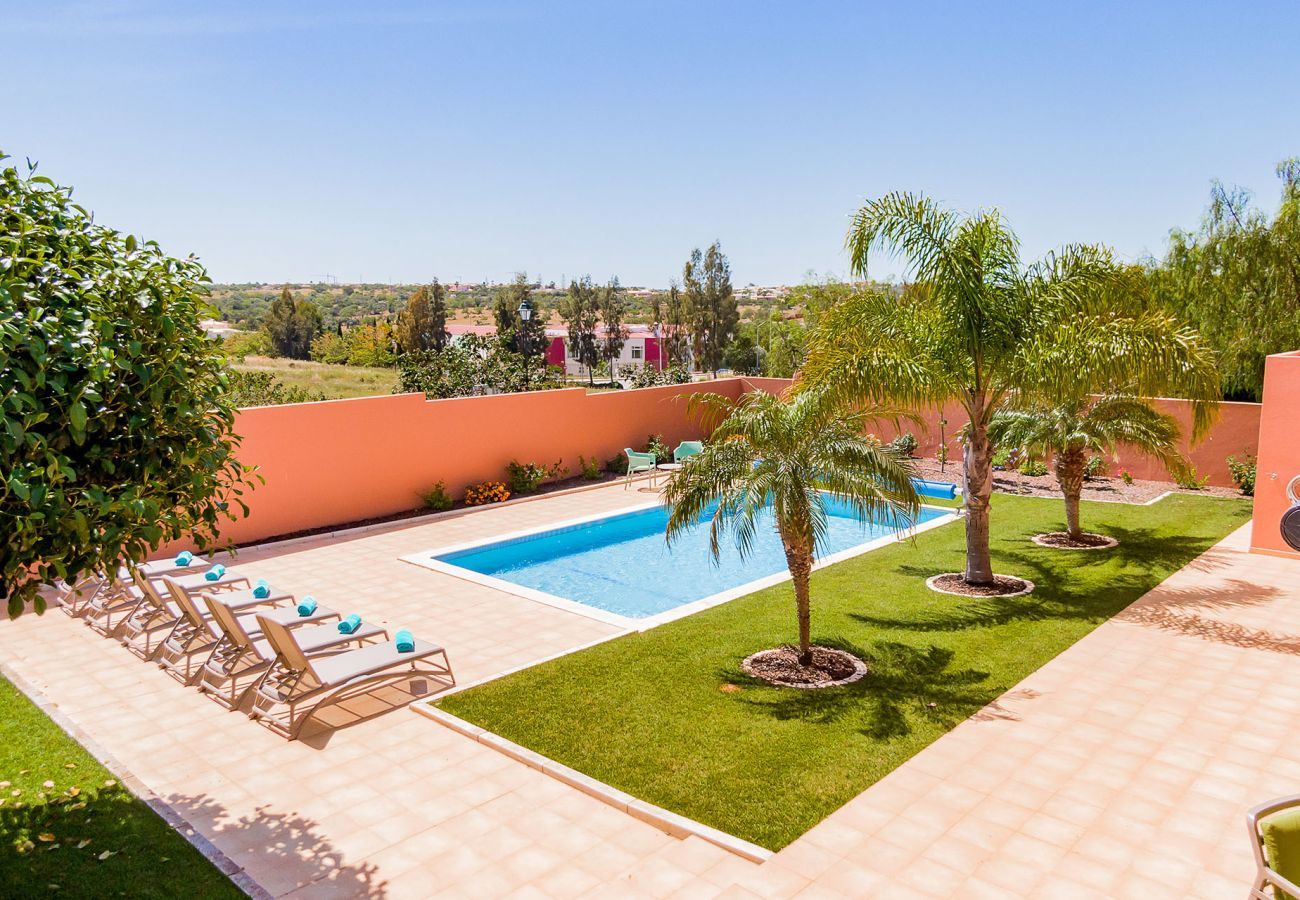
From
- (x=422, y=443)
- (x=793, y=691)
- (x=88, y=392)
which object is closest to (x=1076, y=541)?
(x=793, y=691)

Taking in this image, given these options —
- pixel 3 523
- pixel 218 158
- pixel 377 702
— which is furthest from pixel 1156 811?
pixel 218 158

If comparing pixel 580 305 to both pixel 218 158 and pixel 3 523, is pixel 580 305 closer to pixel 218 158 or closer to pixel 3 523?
pixel 218 158

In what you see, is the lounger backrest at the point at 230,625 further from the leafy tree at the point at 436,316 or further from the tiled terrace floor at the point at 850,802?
the leafy tree at the point at 436,316

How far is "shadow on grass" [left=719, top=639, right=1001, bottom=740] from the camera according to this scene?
7.59m

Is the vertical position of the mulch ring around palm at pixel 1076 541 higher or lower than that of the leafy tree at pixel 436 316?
lower

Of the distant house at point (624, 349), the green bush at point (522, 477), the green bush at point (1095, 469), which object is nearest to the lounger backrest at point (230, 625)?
the green bush at point (522, 477)

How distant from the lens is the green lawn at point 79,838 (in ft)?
17.2

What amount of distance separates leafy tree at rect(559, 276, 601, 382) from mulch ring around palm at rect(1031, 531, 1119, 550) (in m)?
42.6

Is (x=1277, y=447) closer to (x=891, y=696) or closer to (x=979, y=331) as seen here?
(x=979, y=331)

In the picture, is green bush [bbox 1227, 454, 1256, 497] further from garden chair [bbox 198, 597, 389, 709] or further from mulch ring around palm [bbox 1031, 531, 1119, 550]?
garden chair [bbox 198, 597, 389, 709]

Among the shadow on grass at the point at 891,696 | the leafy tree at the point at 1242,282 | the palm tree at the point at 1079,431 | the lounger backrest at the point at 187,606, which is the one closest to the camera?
the shadow on grass at the point at 891,696

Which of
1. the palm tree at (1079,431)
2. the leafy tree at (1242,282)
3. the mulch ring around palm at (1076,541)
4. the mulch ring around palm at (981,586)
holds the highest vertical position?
the leafy tree at (1242,282)

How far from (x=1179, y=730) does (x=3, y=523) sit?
8.33 m

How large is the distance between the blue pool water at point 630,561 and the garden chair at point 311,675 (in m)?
4.28
